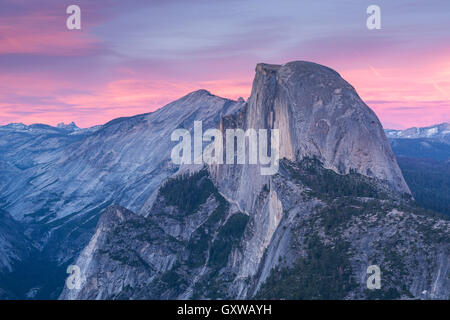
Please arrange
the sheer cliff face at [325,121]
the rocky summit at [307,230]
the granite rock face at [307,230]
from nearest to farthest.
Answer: the rocky summit at [307,230] → the granite rock face at [307,230] → the sheer cliff face at [325,121]

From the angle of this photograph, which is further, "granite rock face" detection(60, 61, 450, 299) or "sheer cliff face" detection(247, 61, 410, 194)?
"sheer cliff face" detection(247, 61, 410, 194)


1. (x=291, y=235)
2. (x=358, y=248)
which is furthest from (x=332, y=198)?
(x=358, y=248)

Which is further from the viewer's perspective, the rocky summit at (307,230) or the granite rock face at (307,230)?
the granite rock face at (307,230)

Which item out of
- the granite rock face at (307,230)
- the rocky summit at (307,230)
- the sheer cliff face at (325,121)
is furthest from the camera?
the sheer cliff face at (325,121)

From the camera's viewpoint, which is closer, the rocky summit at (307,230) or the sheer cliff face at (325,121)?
the rocky summit at (307,230)
